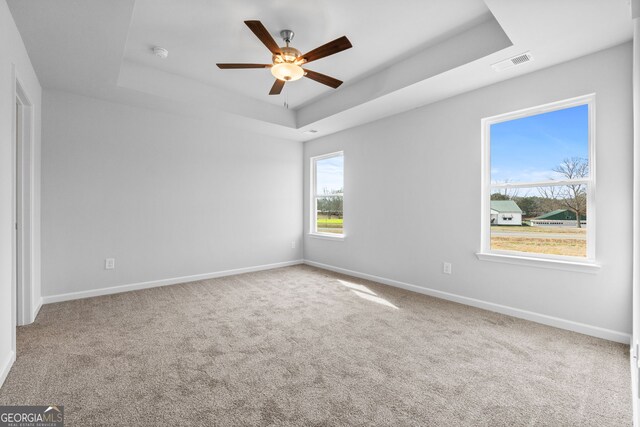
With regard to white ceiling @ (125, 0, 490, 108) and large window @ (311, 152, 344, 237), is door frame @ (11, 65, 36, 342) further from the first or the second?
large window @ (311, 152, 344, 237)

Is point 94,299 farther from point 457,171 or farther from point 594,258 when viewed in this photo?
point 594,258

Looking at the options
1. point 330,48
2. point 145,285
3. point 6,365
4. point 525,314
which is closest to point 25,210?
point 6,365

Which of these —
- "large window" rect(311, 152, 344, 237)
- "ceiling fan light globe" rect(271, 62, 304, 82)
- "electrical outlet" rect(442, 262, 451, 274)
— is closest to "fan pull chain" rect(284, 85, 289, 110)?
"large window" rect(311, 152, 344, 237)

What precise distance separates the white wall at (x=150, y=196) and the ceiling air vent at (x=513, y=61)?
12.1 ft

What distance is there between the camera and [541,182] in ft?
9.99

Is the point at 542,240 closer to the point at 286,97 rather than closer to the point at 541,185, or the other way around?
the point at 541,185

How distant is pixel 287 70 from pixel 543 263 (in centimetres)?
306

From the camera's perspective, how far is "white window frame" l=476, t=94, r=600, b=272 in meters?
2.69

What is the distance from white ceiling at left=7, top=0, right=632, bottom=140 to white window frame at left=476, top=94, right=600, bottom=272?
41cm

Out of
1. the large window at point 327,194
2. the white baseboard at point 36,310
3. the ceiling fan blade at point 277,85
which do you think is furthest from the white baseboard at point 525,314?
the white baseboard at point 36,310

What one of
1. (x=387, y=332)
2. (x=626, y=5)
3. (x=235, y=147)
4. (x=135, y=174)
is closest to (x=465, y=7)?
(x=626, y=5)

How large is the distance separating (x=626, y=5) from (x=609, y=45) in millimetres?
568

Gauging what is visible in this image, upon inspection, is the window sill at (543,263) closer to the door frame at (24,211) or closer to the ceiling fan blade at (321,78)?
the ceiling fan blade at (321,78)

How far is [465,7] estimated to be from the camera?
2523 mm
